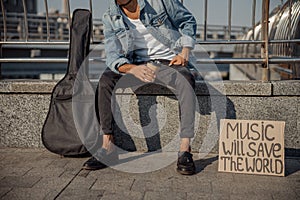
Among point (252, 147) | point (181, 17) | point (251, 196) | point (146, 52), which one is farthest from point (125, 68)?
point (251, 196)

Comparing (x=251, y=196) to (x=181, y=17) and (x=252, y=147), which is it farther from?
(x=181, y=17)

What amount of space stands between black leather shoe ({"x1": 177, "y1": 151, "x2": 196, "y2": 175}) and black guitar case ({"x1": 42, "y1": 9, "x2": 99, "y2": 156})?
0.85 m

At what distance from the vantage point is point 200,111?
147 inches

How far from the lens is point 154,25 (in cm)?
355

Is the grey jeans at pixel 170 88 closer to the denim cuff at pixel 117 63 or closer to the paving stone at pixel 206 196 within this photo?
the denim cuff at pixel 117 63

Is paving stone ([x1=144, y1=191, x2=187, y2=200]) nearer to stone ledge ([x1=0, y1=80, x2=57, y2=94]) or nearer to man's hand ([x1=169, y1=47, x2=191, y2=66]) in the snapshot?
man's hand ([x1=169, y1=47, x2=191, y2=66])

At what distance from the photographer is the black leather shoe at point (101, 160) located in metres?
3.24

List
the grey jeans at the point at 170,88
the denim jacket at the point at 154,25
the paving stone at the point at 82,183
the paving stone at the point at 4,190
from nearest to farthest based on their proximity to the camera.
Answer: the paving stone at the point at 4,190, the paving stone at the point at 82,183, the grey jeans at the point at 170,88, the denim jacket at the point at 154,25

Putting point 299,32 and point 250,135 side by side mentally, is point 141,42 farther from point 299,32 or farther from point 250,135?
point 299,32

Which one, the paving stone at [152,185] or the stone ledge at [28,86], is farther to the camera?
the stone ledge at [28,86]

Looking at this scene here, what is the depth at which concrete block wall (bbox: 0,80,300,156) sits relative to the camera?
3609 mm

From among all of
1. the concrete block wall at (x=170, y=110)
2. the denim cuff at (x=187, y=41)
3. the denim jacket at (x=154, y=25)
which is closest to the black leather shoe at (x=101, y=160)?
the concrete block wall at (x=170, y=110)

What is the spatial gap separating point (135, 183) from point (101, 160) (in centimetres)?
53

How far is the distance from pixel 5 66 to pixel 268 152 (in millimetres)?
14263
